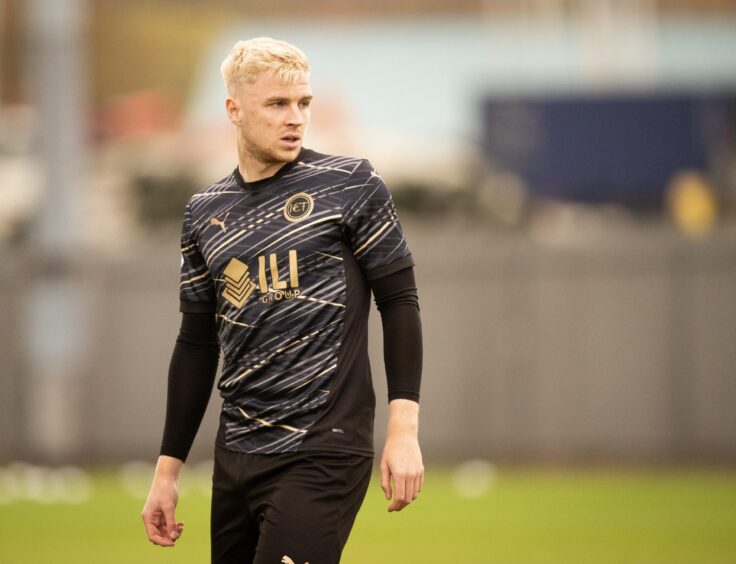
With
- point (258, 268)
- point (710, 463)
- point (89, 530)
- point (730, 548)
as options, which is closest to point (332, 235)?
point (258, 268)

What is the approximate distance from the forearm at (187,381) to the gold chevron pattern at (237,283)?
0.34m

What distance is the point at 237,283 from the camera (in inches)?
195

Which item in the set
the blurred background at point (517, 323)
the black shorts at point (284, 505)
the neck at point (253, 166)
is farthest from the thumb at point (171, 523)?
the blurred background at point (517, 323)

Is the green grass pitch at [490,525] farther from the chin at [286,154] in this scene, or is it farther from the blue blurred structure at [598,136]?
the chin at [286,154]

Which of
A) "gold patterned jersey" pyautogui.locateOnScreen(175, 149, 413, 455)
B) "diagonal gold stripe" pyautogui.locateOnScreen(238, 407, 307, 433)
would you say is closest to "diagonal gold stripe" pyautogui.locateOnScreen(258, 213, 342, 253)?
"gold patterned jersey" pyautogui.locateOnScreen(175, 149, 413, 455)

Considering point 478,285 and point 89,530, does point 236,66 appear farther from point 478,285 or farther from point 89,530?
point 478,285

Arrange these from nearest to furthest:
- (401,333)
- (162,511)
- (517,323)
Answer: (401,333)
(162,511)
(517,323)

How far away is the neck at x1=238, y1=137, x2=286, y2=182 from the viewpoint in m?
5.04

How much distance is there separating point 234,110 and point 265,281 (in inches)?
Result: 24.3

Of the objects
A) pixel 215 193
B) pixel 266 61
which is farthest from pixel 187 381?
pixel 266 61

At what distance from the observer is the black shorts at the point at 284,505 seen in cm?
469

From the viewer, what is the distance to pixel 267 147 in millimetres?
4957

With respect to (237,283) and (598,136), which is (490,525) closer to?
(237,283)

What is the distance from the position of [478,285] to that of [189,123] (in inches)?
730
